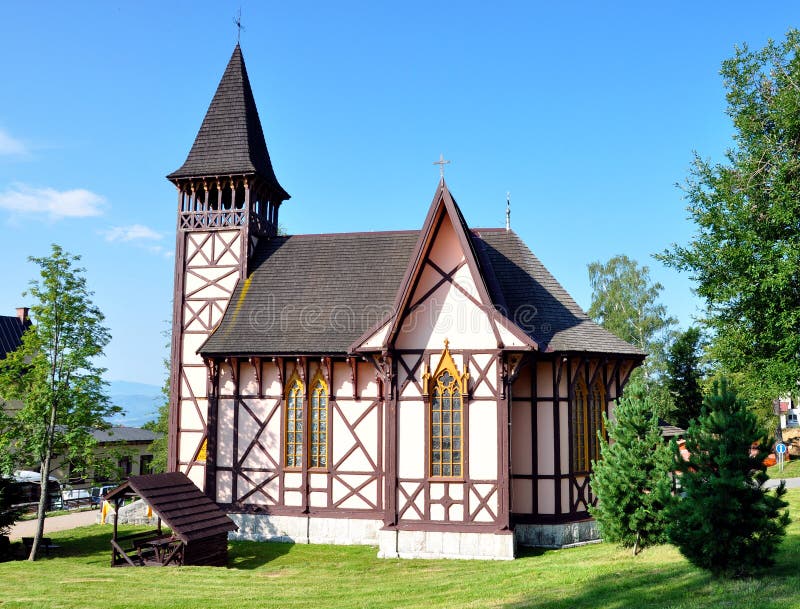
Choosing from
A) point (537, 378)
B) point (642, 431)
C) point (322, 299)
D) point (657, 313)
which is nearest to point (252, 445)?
point (322, 299)

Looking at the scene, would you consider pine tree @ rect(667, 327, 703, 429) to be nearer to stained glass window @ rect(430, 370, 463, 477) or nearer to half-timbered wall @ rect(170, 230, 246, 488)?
stained glass window @ rect(430, 370, 463, 477)

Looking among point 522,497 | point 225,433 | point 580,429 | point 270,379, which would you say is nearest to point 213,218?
point 270,379

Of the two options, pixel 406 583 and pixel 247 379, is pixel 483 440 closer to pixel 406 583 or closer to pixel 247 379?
pixel 406 583

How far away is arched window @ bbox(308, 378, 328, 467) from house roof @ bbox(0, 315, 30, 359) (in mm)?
29401

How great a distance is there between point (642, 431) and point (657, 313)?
30.8 meters

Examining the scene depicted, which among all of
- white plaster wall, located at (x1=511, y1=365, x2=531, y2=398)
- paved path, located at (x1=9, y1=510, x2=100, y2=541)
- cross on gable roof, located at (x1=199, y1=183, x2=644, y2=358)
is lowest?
paved path, located at (x1=9, y1=510, x2=100, y2=541)

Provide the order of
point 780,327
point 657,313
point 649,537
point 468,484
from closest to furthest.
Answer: point 649,537
point 468,484
point 780,327
point 657,313

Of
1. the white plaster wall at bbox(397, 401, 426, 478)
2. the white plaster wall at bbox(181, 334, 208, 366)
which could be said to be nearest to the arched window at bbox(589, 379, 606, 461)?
the white plaster wall at bbox(397, 401, 426, 478)

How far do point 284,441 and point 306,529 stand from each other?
280 cm

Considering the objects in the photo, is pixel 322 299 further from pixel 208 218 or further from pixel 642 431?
pixel 642 431

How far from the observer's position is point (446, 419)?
1816 centimetres

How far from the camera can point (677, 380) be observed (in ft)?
121

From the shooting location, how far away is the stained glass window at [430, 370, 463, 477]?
17984 mm

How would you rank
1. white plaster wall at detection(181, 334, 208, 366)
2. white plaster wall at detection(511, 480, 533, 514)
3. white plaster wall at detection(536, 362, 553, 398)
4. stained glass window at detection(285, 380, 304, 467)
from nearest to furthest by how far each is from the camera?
white plaster wall at detection(511, 480, 533, 514) → white plaster wall at detection(536, 362, 553, 398) → stained glass window at detection(285, 380, 304, 467) → white plaster wall at detection(181, 334, 208, 366)
